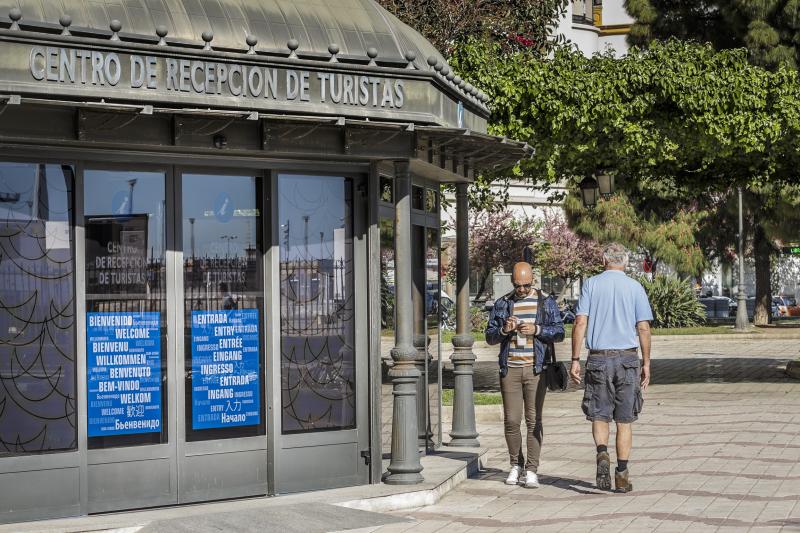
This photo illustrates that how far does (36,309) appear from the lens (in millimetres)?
8398

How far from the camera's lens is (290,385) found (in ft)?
30.8

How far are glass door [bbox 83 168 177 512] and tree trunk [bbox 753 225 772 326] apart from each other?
38.5 meters

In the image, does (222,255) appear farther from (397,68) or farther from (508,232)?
(508,232)

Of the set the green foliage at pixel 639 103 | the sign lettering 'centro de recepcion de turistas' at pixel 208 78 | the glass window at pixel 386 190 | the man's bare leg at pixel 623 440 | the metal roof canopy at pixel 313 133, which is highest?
the green foliage at pixel 639 103

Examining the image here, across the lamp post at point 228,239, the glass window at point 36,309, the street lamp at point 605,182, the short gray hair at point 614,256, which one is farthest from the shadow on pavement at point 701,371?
the glass window at point 36,309

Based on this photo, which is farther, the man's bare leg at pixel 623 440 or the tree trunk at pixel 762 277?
the tree trunk at pixel 762 277

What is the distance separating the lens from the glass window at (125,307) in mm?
8609

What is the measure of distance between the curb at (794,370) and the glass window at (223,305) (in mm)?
13940

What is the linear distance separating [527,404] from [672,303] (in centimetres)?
3312

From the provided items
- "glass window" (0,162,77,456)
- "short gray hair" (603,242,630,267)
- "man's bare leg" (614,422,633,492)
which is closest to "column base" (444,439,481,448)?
"man's bare leg" (614,422,633,492)

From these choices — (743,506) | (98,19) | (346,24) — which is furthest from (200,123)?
(743,506)

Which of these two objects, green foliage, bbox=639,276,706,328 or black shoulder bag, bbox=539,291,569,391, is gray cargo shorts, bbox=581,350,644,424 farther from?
green foliage, bbox=639,276,706,328

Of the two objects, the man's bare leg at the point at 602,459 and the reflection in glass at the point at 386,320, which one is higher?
the reflection in glass at the point at 386,320

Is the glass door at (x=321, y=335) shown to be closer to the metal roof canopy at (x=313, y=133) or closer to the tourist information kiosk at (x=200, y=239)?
the tourist information kiosk at (x=200, y=239)
